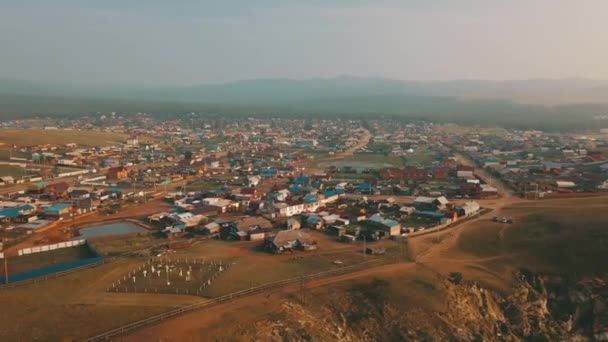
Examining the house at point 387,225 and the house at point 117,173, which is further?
the house at point 117,173

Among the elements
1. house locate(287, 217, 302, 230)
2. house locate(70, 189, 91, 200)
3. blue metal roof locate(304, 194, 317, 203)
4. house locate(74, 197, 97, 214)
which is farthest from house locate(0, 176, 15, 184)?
house locate(287, 217, 302, 230)

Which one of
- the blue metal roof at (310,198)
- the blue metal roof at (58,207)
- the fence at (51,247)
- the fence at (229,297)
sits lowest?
the fence at (51,247)

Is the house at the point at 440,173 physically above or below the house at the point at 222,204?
above

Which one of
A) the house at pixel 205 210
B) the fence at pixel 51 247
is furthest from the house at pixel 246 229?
the fence at pixel 51 247

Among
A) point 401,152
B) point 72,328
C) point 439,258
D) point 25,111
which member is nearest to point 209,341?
point 72,328

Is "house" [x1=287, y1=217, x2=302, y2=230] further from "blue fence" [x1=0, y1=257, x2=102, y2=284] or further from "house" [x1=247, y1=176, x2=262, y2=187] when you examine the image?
"house" [x1=247, y1=176, x2=262, y2=187]

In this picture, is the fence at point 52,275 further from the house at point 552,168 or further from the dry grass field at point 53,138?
the dry grass field at point 53,138

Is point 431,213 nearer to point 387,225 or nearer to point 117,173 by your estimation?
point 387,225

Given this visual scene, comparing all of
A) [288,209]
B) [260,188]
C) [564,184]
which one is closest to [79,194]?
[260,188]
